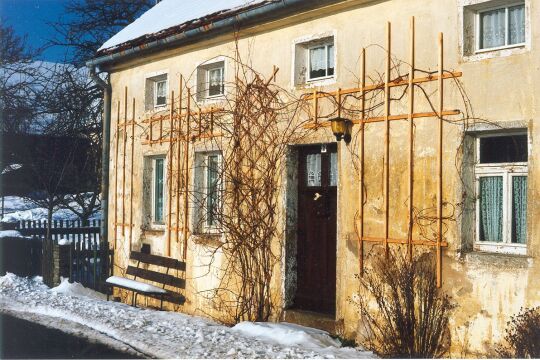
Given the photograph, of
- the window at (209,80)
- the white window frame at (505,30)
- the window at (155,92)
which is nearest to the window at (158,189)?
the window at (155,92)

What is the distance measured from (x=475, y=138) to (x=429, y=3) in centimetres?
182

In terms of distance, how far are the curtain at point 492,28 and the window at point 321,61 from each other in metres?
2.39

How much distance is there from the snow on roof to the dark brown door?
274 cm

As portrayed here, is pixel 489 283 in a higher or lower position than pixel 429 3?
lower

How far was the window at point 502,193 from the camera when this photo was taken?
270 inches

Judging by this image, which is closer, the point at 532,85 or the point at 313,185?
the point at 532,85

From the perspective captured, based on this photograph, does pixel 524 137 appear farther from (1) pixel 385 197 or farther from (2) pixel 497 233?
(1) pixel 385 197

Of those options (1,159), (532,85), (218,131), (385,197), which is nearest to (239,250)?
(218,131)

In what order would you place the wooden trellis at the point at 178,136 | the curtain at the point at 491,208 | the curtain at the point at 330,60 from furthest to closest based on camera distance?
the wooden trellis at the point at 178,136
the curtain at the point at 330,60
the curtain at the point at 491,208

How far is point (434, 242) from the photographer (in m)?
7.39

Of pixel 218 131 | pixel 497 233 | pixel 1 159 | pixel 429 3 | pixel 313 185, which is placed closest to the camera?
pixel 497 233

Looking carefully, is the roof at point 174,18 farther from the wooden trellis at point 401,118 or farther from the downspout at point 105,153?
the wooden trellis at point 401,118

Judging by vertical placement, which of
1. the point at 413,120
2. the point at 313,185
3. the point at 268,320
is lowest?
the point at 268,320

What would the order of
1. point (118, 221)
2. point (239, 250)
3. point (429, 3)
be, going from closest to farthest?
point (429, 3)
point (239, 250)
point (118, 221)
